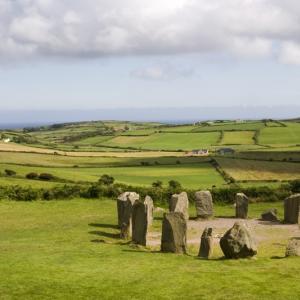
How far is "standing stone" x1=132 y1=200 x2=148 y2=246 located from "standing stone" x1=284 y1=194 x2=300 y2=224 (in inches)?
479

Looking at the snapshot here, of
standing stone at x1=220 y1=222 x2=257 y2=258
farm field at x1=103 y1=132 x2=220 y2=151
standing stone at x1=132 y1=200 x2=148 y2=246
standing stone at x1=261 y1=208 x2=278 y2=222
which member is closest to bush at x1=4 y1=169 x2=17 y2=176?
standing stone at x1=261 y1=208 x2=278 y2=222

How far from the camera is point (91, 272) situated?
2156cm

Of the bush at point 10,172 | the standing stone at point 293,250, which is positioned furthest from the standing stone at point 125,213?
the bush at point 10,172

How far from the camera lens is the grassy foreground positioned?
18594 mm

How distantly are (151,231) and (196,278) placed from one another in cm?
1440

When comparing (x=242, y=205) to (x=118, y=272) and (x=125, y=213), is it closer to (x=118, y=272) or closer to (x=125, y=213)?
(x=125, y=213)

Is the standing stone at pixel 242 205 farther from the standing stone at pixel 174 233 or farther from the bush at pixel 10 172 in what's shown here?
the bush at pixel 10 172

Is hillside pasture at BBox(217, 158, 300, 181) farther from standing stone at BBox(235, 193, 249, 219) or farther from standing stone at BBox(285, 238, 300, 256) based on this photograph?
standing stone at BBox(285, 238, 300, 256)

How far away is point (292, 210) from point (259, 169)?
123 feet

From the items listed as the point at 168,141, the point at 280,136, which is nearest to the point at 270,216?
the point at 280,136

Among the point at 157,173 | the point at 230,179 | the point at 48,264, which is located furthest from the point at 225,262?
the point at 157,173

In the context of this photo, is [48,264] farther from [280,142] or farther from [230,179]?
[280,142]

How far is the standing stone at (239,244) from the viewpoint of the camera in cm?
2406

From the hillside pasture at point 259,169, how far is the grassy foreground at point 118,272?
3827 centimetres
